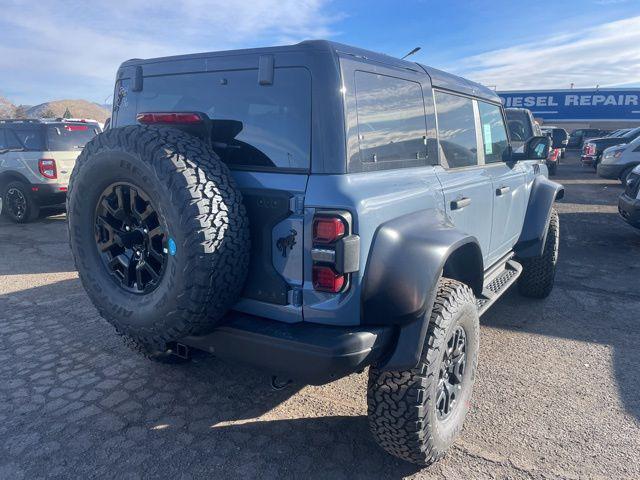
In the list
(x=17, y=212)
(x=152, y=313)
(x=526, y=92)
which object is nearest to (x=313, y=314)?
(x=152, y=313)

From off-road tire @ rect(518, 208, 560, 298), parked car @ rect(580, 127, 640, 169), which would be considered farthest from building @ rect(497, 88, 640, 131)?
off-road tire @ rect(518, 208, 560, 298)

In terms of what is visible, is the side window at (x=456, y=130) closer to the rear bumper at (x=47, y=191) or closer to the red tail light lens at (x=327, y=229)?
the red tail light lens at (x=327, y=229)

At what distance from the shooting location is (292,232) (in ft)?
7.16

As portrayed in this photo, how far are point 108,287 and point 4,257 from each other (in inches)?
211

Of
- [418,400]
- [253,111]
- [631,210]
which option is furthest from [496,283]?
[631,210]

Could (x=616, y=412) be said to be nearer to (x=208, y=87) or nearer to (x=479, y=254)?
(x=479, y=254)

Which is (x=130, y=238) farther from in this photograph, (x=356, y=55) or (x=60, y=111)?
(x=60, y=111)

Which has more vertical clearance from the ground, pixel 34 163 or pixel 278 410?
pixel 34 163

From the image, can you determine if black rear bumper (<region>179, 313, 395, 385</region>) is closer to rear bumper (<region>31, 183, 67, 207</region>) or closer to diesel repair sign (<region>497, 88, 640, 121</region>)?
rear bumper (<region>31, 183, 67, 207</region>)

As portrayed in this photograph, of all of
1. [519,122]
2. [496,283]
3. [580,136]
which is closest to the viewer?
[496,283]

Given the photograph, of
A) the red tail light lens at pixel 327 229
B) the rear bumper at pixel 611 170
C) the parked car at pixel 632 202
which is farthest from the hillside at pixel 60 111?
the red tail light lens at pixel 327 229

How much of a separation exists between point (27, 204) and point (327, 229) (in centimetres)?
847

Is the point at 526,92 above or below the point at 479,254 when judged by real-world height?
above

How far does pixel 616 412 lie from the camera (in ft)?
9.82
